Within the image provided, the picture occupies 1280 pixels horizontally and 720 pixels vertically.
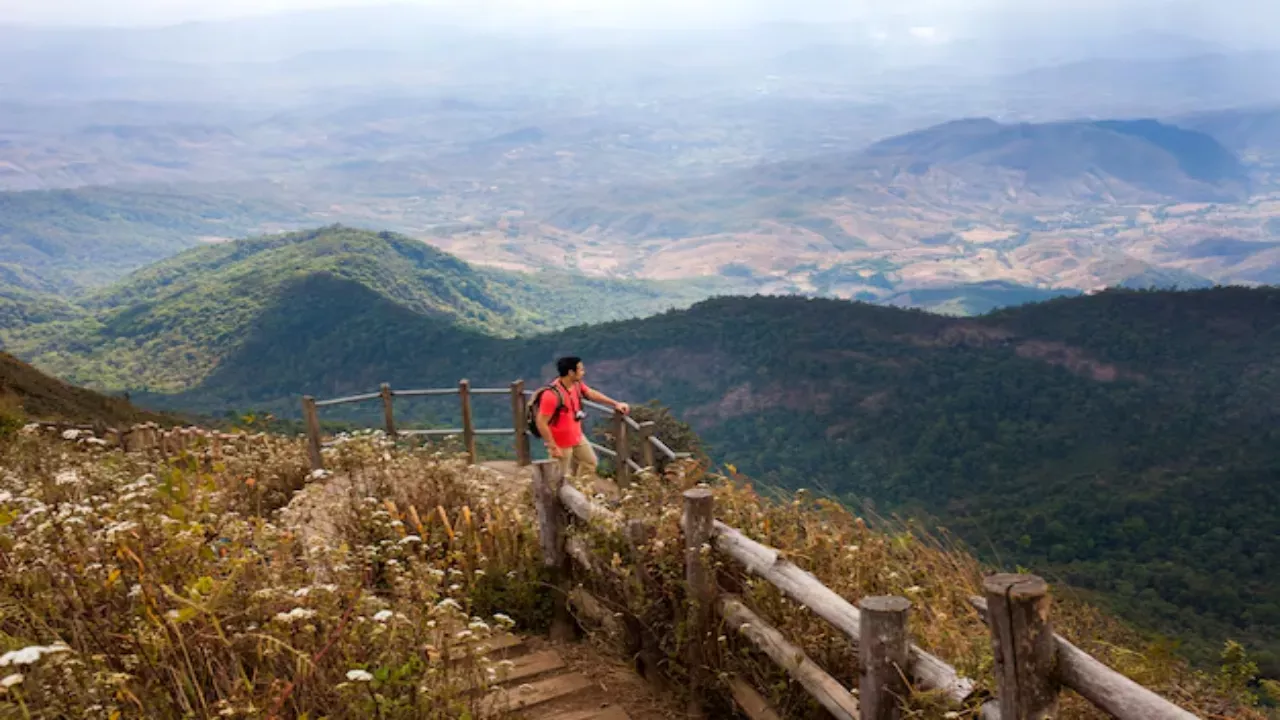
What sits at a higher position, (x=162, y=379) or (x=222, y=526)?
(x=222, y=526)

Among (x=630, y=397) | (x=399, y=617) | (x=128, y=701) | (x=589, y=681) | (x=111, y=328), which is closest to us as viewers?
(x=128, y=701)

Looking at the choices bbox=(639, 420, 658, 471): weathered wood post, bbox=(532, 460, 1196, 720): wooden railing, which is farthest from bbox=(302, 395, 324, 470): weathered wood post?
bbox=(532, 460, 1196, 720): wooden railing

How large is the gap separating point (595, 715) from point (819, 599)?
4.51ft

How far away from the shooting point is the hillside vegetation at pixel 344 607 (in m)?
3.31

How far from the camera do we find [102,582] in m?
3.81

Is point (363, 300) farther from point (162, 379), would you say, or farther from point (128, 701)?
point (128, 701)

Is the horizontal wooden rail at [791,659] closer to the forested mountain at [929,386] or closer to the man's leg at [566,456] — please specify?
the man's leg at [566,456]

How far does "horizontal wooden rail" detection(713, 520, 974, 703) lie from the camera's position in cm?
330

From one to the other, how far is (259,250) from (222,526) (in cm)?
14750

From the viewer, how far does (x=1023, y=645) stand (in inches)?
114

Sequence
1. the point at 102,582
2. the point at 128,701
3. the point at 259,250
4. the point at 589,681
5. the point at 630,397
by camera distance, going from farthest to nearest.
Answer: the point at 259,250
the point at 630,397
the point at 589,681
the point at 102,582
the point at 128,701

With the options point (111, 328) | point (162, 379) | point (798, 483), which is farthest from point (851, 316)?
point (111, 328)

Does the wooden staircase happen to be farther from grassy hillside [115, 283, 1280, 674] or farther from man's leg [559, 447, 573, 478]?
grassy hillside [115, 283, 1280, 674]

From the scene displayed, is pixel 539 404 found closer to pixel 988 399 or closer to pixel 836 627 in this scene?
pixel 836 627
